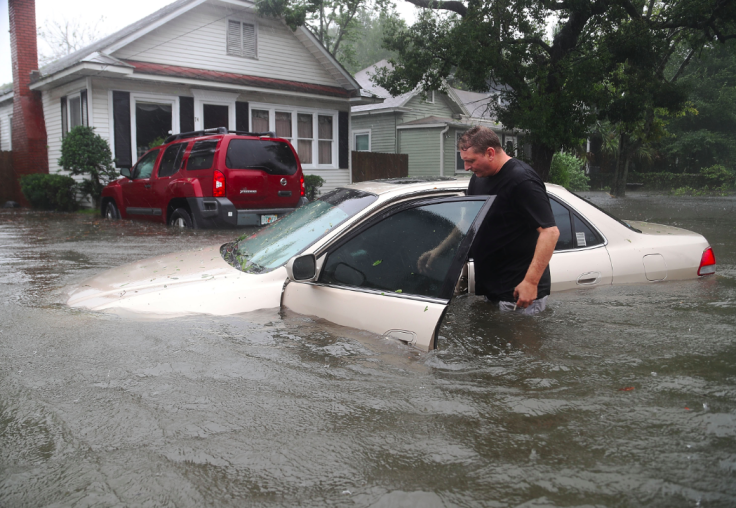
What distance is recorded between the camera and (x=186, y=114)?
59.4ft

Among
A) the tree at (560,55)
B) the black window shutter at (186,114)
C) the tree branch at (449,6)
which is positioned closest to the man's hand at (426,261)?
the tree at (560,55)

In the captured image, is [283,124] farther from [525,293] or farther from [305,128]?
[525,293]

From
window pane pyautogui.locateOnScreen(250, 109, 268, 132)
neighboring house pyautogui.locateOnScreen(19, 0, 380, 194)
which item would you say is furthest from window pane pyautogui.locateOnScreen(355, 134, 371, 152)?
window pane pyautogui.locateOnScreen(250, 109, 268, 132)

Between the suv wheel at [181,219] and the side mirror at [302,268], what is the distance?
7947mm

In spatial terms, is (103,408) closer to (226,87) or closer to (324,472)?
(324,472)

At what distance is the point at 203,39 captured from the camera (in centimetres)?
1878

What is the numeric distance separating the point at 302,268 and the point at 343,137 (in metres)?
18.5

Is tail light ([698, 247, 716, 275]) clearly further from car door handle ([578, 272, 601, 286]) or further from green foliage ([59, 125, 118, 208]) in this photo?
green foliage ([59, 125, 118, 208])

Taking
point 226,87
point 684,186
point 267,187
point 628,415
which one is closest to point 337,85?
point 226,87

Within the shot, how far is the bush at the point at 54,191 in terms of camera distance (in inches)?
670

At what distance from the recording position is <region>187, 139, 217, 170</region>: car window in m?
11.2

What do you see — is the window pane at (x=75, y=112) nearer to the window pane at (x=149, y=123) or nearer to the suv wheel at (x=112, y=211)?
the window pane at (x=149, y=123)

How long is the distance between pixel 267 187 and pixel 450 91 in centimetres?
2305

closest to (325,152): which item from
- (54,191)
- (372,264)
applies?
(54,191)
